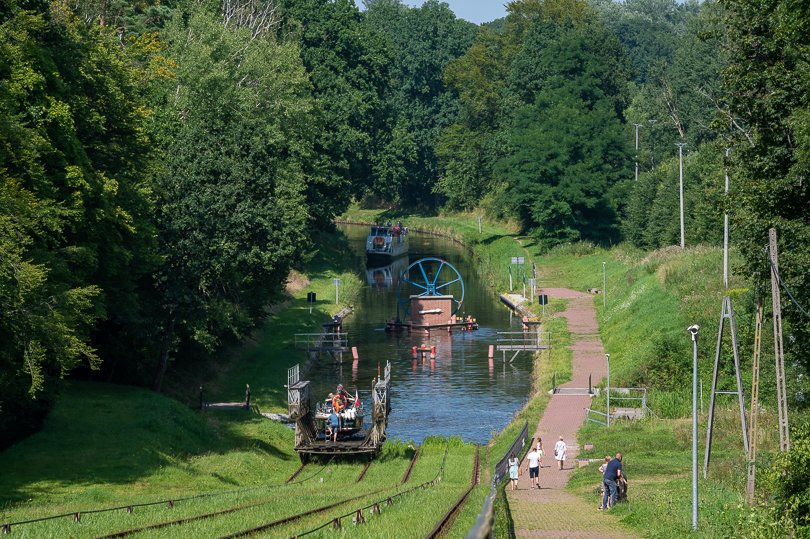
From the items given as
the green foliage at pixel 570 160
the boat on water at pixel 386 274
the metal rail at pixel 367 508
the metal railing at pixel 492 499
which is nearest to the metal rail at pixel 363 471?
the metal rail at pixel 367 508

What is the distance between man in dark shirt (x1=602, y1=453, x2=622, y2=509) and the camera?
104 feet

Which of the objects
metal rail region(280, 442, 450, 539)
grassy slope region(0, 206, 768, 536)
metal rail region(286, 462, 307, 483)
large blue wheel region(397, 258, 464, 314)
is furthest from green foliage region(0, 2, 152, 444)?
large blue wheel region(397, 258, 464, 314)

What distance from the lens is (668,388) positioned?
52.2 metres

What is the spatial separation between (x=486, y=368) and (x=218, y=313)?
1836cm

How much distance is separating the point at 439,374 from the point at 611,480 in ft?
103

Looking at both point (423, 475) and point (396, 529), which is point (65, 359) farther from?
point (396, 529)

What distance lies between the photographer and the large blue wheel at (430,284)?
273ft

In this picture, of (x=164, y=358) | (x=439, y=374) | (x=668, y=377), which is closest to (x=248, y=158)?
(x=164, y=358)

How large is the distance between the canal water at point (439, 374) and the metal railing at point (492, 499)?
24.6 ft

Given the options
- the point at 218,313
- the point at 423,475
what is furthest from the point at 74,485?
the point at 218,313

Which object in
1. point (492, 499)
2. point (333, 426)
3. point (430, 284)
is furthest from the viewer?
point (430, 284)

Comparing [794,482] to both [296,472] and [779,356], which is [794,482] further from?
[296,472]

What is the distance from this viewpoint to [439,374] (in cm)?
6288

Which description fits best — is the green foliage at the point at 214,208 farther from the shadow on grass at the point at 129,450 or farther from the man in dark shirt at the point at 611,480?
the man in dark shirt at the point at 611,480
